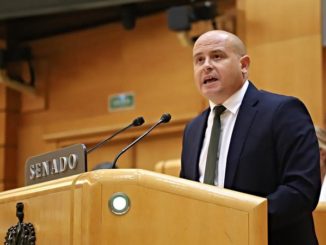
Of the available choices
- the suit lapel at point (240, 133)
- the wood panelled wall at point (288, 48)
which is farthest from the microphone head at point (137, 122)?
the wood panelled wall at point (288, 48)

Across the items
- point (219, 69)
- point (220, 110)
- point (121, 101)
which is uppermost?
point (219, 69)

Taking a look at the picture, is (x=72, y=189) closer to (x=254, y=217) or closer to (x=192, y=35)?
(x=254, y=217)

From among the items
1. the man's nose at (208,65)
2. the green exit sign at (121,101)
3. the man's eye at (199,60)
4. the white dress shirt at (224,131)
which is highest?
the man's eye at (199,60)

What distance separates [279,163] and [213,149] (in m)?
0.19

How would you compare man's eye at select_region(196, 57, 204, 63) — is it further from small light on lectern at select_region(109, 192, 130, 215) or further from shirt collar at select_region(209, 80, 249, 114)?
small light on lectern at select_region(109, 192, 130, 215)

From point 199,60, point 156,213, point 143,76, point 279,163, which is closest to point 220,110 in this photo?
point 199,60

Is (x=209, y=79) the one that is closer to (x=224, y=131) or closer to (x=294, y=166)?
(x=224, y=131)

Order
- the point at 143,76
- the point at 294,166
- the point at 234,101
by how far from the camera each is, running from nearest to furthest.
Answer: the point at 294,166, the point at 234,101, the point at 143,76

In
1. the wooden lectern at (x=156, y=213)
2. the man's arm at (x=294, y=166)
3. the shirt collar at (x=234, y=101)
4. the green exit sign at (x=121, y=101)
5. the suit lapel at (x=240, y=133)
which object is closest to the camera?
the wooden lectern at (x=156, y=213)

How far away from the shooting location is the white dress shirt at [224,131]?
74.0 inches

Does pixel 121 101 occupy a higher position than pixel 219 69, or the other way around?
pixel 219 69

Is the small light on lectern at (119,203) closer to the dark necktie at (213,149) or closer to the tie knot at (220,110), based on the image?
the dark necktie at (213,149)

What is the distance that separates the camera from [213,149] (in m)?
1.91

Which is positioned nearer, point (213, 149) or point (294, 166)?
point (294, 166)
